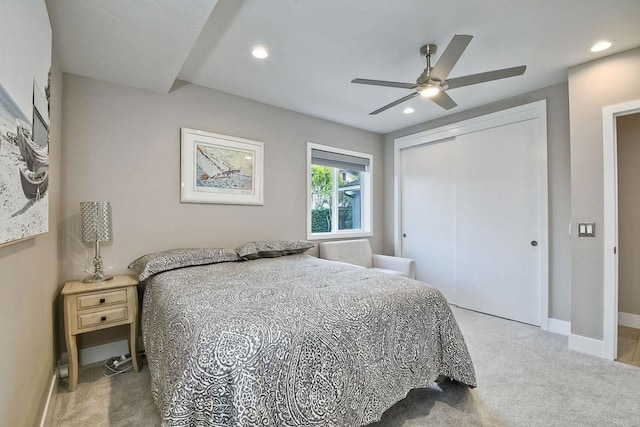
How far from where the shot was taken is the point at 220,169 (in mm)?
3105

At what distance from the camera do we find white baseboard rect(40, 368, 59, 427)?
5.26 feet

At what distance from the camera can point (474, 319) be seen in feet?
11.3

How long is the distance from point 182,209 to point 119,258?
68 centimetres

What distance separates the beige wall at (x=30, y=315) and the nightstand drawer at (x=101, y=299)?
0.18 meters

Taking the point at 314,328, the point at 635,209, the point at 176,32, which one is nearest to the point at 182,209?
the point at 176,32

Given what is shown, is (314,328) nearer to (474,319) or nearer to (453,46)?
(453,46)

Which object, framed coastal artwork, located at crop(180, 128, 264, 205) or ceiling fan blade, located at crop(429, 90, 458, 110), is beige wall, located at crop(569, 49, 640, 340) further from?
framed coastal artwork, located at crop(180, 128, 264, 205)

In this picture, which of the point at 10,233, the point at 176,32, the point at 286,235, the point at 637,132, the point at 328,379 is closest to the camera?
the point at 10,233

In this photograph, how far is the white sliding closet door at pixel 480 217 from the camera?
329 centimetres

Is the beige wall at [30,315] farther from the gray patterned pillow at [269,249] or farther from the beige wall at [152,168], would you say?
the gray patterned pillow at [269,249]

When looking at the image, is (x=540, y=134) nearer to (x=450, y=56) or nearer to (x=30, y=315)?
(x=450, y=56)

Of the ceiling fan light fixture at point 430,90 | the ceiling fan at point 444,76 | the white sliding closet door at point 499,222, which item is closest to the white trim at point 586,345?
the white sliding closet door at point 499,222

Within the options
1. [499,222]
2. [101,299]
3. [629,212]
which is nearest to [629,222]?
[629,212]

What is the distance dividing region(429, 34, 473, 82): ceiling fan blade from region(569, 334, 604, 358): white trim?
102 inches
